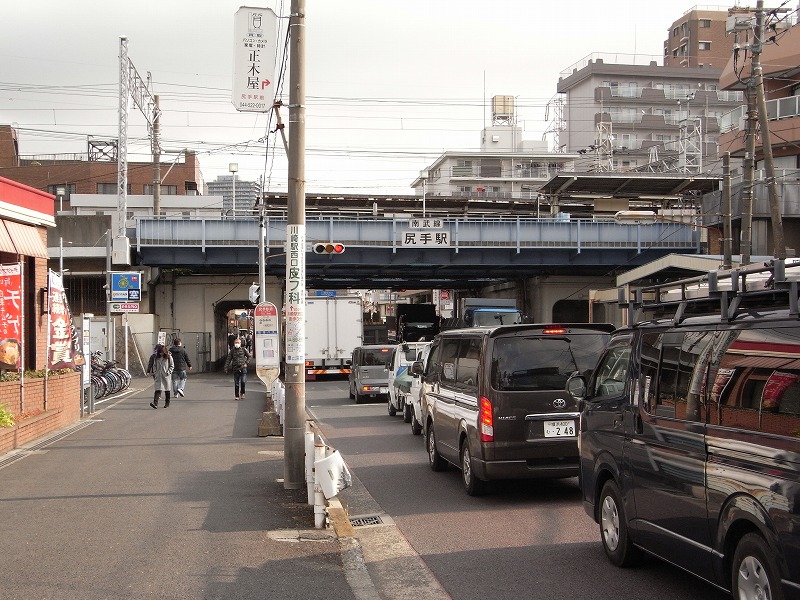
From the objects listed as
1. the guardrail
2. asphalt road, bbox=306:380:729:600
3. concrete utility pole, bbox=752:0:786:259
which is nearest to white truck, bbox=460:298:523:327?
concrete utility pole, bbox=752:0:786:259

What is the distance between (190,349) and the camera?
48969mm

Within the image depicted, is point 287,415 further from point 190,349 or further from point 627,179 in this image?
point 190,349

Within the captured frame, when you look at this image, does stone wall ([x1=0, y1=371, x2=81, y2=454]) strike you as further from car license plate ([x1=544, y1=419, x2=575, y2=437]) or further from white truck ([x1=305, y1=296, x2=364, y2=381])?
white truck ([x1=305, y1=296, x2=364, y2=381])

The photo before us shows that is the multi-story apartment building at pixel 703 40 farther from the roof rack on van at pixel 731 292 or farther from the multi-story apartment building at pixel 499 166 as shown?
the roof rack on van at pixel 731 292

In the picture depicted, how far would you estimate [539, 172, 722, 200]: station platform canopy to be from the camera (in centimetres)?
4400

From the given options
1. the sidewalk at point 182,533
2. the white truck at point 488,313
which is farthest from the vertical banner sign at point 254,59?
the white truck at point 488,313

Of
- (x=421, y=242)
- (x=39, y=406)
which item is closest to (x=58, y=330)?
(x=39, y=406)

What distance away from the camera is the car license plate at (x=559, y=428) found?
10047 mm

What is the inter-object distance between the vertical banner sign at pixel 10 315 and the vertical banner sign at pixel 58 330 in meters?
1.96

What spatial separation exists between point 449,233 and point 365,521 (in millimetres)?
35625

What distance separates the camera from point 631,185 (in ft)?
149

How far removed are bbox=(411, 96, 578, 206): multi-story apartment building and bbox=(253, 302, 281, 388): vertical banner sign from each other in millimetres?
74607

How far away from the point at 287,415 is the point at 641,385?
16.5 feet

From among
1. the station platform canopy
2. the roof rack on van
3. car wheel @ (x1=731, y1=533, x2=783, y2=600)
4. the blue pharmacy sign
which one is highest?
the station platform canopy
